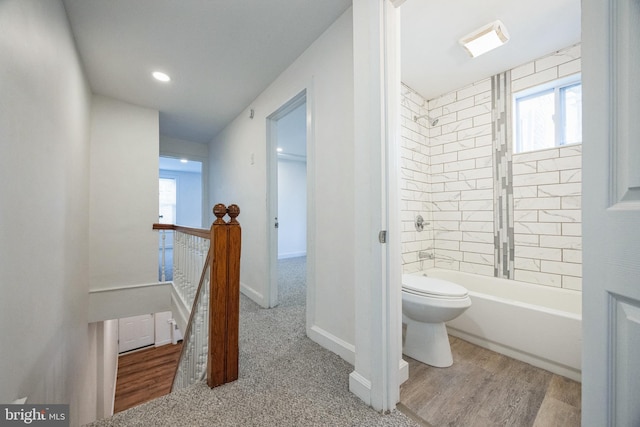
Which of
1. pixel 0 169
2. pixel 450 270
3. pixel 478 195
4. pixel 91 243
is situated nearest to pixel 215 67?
pixel 0 169

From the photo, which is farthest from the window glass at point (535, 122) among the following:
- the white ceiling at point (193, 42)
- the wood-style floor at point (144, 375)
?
the wood-style floor at point (144, 375)

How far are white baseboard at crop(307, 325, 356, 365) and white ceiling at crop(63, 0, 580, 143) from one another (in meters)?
2.21

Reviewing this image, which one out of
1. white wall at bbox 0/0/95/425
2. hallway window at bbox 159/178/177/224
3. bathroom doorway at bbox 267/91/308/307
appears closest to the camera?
A: white wall at bbox 0/0/95/425

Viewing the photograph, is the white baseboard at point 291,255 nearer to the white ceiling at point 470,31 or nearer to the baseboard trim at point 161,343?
the baseboard trim at point 161,343

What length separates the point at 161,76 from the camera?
2439 mm

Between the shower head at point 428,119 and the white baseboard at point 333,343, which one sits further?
the shower head at point 428,119

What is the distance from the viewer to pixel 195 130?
396cm

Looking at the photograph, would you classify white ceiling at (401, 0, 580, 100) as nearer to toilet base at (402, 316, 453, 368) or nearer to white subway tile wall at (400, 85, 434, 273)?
white subway tile wall at (400, 85, 434, 273)

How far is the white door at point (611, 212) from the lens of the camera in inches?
21.0

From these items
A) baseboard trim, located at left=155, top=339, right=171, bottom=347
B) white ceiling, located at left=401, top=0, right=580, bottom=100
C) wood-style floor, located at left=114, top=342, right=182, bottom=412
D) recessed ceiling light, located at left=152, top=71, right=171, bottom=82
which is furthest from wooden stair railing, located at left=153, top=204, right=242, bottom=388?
baseboard trim, located at left=155, top=339, right=171, bottom=347

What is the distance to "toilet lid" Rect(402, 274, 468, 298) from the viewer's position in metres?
1.61

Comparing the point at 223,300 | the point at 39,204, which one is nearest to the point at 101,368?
the point at 39,204

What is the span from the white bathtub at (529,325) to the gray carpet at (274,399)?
1.14 metres

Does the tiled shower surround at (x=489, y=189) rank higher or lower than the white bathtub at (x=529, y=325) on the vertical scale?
higher
